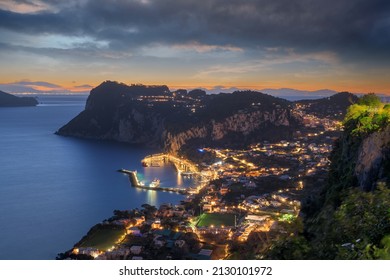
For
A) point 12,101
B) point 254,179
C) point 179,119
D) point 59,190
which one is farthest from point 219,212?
point 12,101

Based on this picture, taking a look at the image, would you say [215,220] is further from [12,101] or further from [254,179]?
[12,101]

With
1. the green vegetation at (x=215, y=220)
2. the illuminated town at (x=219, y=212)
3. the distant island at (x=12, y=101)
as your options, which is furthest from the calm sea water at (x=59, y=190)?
the distant island at (x=12, y=101)

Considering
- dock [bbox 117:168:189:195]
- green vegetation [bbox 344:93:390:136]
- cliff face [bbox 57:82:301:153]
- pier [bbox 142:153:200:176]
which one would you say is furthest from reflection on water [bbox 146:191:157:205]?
cliff face [bbox 57:82:301:153]

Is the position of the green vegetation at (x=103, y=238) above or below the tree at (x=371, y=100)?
below

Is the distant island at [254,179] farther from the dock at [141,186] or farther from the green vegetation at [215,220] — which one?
the dock at [141,186]

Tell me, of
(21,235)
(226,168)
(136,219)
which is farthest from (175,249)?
(226,168)
